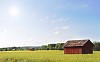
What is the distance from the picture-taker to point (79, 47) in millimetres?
59375

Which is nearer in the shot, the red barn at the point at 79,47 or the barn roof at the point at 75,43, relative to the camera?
the red barn at the point at 79,47

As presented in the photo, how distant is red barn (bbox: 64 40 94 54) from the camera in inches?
2329

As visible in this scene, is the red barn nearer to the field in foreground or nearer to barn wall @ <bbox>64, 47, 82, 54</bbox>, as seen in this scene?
barn wall @ <bbox>64, 47, 82, 54</bbox>

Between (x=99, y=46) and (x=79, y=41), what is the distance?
62.0 metres

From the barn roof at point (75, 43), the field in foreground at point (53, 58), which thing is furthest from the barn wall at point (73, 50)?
the field in foreground at point (53, 58)

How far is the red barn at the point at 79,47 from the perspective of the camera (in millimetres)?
59147

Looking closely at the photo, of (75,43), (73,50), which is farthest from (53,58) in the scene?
(75,43)

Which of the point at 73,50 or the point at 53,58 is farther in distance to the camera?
the point at 73,50

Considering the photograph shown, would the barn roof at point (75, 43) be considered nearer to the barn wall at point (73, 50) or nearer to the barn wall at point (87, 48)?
the barn wall at point (73, 50)

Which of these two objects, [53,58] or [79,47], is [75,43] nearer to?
[79,47]

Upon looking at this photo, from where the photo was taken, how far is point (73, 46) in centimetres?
6059

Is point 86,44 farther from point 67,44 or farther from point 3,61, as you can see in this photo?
point 3,61

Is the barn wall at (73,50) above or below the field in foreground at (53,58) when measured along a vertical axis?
above

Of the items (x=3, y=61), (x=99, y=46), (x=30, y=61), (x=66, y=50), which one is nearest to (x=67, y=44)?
(x=66, y=50)
